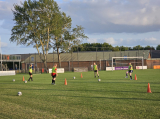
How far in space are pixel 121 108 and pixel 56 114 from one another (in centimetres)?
253

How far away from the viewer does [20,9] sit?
51.5 m

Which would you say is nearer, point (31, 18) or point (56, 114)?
point (56, 114)

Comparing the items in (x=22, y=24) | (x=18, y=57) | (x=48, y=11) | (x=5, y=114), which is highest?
(x=48, y=11)

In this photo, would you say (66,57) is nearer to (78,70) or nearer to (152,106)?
(78,70)

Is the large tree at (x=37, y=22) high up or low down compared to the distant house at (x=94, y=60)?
up

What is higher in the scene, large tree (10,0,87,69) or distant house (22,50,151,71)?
large tree (10,0,87,69)

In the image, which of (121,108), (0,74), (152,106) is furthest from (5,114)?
(0,74)

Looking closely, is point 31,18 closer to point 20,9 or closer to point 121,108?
point 20,9

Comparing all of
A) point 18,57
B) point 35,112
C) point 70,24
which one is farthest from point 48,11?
point 35,112

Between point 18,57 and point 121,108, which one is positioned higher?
point 18,57

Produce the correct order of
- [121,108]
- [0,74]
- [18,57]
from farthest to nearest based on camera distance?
[18,57] < [0,74] < [121,108]

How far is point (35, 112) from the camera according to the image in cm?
801

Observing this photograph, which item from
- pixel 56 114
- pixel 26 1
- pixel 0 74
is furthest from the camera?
pixel 26 1

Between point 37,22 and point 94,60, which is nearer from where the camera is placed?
point 37,22
